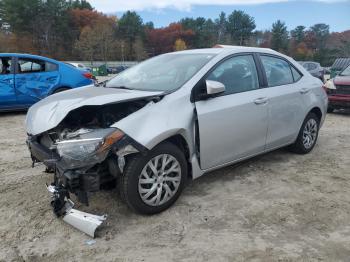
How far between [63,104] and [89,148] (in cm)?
72

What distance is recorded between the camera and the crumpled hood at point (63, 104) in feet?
11.8

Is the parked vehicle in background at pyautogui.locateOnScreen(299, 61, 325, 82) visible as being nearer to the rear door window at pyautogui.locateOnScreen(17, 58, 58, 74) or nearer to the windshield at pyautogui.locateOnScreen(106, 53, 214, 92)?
the rear door window at pyautogui.locateOnScreen(17, 58, 58, 74)

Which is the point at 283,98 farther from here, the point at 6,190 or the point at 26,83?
the point at 26,83

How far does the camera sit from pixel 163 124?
3604 millimetres

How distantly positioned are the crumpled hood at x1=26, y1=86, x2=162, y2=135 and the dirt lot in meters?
0.87

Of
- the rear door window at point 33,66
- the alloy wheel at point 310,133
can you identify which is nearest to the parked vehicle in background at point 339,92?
the alloy wheel at point 310,133

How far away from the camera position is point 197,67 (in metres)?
4.25

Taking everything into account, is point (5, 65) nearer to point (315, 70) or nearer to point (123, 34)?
point (315, 70)

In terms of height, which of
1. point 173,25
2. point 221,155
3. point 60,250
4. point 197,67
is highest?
point 173,25

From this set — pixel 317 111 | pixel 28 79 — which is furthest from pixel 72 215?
pixel 28 79

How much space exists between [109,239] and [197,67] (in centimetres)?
209

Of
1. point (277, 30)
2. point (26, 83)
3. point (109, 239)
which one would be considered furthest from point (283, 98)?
point (277, 30)

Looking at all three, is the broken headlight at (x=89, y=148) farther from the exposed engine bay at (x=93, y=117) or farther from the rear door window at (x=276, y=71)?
the rear door window at (x=276, y=71)

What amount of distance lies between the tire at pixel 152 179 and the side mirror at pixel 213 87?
693 millimetres
